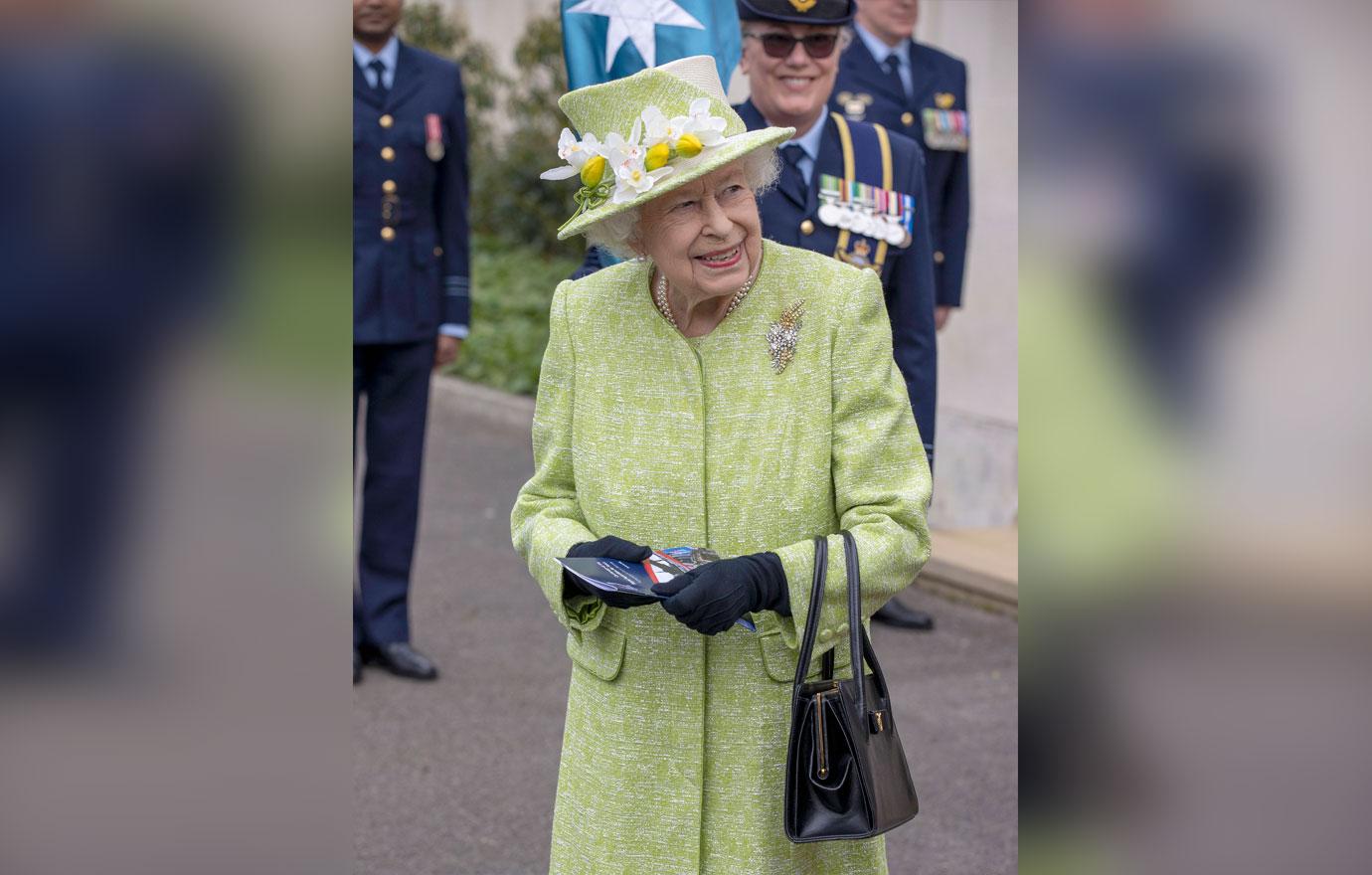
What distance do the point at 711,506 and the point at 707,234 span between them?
40cm

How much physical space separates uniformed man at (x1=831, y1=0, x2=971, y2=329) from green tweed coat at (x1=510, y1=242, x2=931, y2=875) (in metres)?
3.24

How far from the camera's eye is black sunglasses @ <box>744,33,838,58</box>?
394 cm

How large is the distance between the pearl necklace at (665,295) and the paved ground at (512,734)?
206cm

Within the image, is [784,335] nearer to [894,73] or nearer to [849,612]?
[849,612]

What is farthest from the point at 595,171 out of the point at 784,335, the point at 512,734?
the point at 512,734

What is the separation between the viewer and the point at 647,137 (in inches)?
97.3

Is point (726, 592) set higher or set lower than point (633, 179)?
lower

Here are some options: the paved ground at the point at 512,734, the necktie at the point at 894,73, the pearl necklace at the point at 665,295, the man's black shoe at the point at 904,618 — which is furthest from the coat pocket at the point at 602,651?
the man's black shoe at the point at 904,618

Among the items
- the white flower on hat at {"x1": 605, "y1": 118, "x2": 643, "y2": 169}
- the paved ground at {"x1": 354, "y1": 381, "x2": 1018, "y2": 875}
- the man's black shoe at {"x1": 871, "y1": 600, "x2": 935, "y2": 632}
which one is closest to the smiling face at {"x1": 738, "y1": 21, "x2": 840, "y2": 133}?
the white flower on hat at {"x1": 605, "y1": 118, "x2": 643, "y2": 169}

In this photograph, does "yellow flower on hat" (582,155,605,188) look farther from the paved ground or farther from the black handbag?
the paved ground
